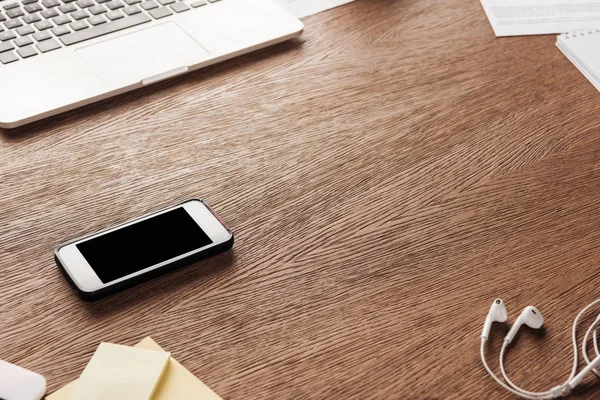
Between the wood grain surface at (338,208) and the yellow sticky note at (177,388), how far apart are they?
0.04 feet

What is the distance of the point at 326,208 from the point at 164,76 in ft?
1.05

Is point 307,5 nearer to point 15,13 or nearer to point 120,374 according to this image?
point 15,13

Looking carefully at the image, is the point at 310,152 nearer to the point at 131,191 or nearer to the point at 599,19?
the point at 131,191

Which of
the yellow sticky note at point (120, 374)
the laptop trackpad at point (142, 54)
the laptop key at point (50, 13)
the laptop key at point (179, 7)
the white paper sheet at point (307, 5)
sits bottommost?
the white paper sheet at point (307, 5)

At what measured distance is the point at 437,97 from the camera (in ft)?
3.33

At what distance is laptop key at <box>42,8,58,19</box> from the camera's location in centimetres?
106

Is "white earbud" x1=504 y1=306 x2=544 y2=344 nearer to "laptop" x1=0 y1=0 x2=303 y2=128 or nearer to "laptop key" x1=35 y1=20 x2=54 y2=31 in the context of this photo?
"laptop" x1=0 y1=0 x2=303 y2=128

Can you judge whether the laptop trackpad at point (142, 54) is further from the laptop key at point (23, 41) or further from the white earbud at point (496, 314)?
the white earbud at point (496, 314)

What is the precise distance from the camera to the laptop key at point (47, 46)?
102cm

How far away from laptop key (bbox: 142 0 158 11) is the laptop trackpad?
42mm

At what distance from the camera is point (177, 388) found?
647 mm

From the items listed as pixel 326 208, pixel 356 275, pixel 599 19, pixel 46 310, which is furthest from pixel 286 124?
pixel 599 19

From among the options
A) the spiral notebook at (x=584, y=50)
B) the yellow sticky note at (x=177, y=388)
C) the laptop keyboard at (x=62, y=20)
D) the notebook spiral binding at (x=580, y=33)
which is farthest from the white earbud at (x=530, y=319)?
the laptop keyboard at (x=62, y=20)

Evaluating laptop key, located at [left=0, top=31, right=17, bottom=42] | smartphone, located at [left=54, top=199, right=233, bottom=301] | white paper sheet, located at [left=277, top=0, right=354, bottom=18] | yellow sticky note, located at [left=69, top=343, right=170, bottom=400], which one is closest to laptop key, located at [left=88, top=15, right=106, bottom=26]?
laptop key, located at [left=0, top=31, right=17, bottom=42]
